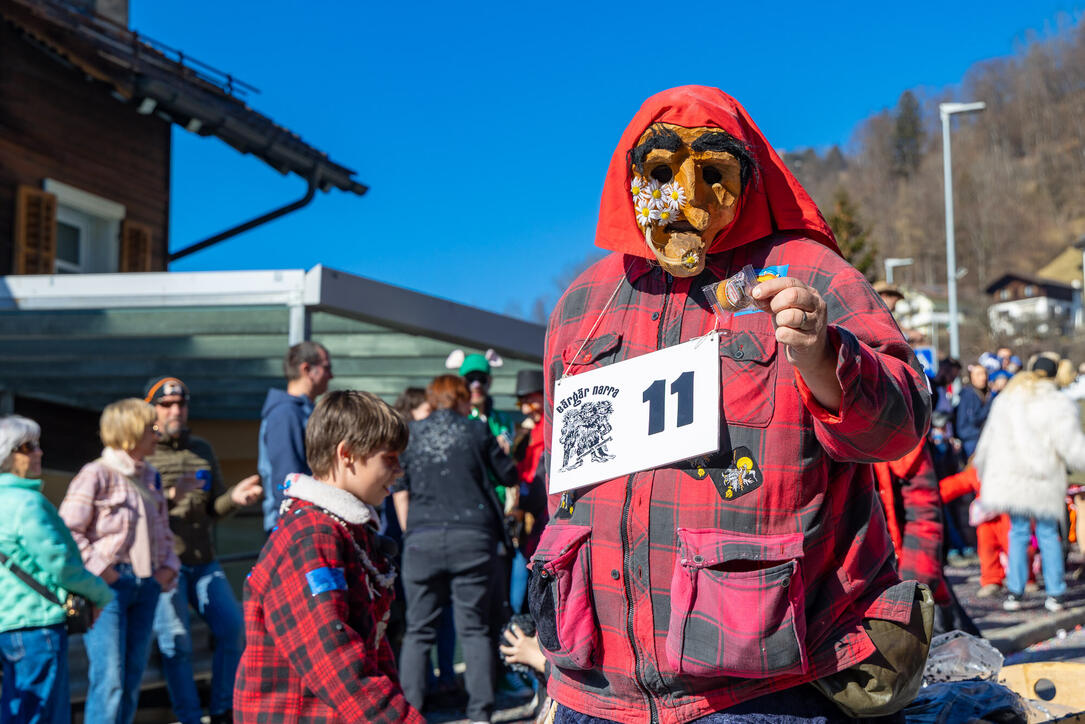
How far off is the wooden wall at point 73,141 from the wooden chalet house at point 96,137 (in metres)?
0.02

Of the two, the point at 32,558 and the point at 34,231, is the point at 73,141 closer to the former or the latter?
the point at 34,231

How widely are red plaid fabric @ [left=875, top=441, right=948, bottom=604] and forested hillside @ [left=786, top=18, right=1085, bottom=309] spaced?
254 ft

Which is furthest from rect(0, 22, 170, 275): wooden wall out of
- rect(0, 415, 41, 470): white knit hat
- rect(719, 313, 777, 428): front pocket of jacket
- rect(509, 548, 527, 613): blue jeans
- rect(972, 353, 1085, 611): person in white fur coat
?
rect(719, 313, 777, 428): front pocket of jacket

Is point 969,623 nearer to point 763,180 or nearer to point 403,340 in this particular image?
point 763,180

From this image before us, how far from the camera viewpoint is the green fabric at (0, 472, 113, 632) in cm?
439

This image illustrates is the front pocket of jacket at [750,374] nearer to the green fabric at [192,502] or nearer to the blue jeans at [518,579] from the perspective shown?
the green fabric at [192,502]

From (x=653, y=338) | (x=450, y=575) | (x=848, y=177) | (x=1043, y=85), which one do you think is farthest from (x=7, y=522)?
(x=1043, y=85)

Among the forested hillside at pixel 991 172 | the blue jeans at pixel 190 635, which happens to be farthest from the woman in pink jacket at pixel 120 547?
the forested hillside at pixel 991 172

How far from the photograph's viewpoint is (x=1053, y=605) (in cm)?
840

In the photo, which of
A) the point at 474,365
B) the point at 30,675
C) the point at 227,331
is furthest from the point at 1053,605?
the point at 30,675

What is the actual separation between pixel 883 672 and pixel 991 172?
300 ft

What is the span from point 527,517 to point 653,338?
219 inches

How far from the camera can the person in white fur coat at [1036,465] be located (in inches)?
334

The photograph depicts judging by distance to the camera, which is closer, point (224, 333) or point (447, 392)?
point (447, 392)
